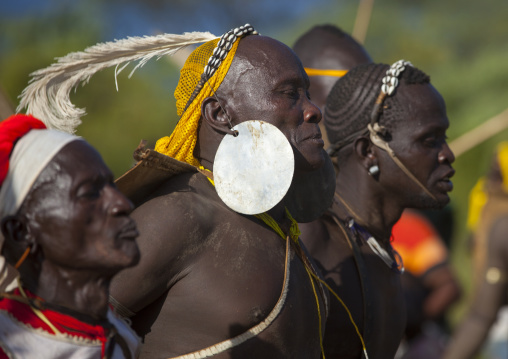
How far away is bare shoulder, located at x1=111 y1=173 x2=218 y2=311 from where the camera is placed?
2982 millimetres

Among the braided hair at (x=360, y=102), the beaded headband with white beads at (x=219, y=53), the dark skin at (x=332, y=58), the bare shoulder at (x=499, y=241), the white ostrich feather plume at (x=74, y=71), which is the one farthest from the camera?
the bare shoulder at (x=499, y=241)

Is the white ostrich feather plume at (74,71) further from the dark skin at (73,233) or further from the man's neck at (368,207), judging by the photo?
the man's neck at (368,207)

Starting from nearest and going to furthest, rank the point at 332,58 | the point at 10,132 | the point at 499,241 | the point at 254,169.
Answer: the point at 10,132 → the point at 254,169 → the point at 332,58 → the point at 499,241

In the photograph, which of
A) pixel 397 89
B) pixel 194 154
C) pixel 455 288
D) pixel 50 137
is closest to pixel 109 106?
pixel 455 288

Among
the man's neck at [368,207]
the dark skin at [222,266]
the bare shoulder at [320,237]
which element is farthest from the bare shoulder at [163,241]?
the man's neck at [368,207]

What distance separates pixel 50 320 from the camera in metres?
2.44

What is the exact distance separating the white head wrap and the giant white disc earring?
0.77 meters

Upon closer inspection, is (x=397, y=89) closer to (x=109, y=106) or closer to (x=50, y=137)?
(x=50, y=137)

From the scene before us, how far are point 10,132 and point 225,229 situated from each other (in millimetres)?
965

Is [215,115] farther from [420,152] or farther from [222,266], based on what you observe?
[420,152]

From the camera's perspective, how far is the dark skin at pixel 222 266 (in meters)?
3.03

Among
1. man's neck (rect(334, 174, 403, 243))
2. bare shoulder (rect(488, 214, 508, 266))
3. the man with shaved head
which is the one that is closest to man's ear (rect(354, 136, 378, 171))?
man's neck (rect(334, 174, 403, 243))

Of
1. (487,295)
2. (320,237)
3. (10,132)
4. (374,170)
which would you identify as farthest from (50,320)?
(487,295)

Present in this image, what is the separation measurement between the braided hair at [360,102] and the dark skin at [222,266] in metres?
1.25
